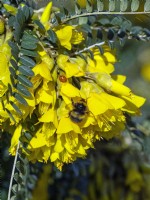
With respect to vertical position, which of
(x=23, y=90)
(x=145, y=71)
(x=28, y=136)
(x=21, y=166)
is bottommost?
(x=145, y=71)

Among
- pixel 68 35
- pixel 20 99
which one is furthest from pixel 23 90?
pixel 68 35

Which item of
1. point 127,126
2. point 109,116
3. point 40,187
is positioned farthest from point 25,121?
point 40,187

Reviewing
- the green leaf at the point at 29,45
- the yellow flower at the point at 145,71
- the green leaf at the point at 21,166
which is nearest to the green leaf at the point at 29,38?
the green leaf at the point at 29,45

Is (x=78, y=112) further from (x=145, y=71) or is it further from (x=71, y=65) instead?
(x=145, y=71)

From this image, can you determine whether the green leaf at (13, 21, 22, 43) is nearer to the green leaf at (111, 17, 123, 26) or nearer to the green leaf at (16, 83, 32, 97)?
the green leaf at (16, 83, 32, 97)

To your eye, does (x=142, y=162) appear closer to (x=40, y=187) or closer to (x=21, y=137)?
(x=40, y=187)

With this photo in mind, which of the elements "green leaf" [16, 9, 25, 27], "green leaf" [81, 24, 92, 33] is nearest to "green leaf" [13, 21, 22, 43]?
"green leaf" [16, 9, 25, 27]

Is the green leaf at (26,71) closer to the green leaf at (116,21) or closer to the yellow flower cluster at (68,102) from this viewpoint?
the yellow flower cluster at (68,102)
